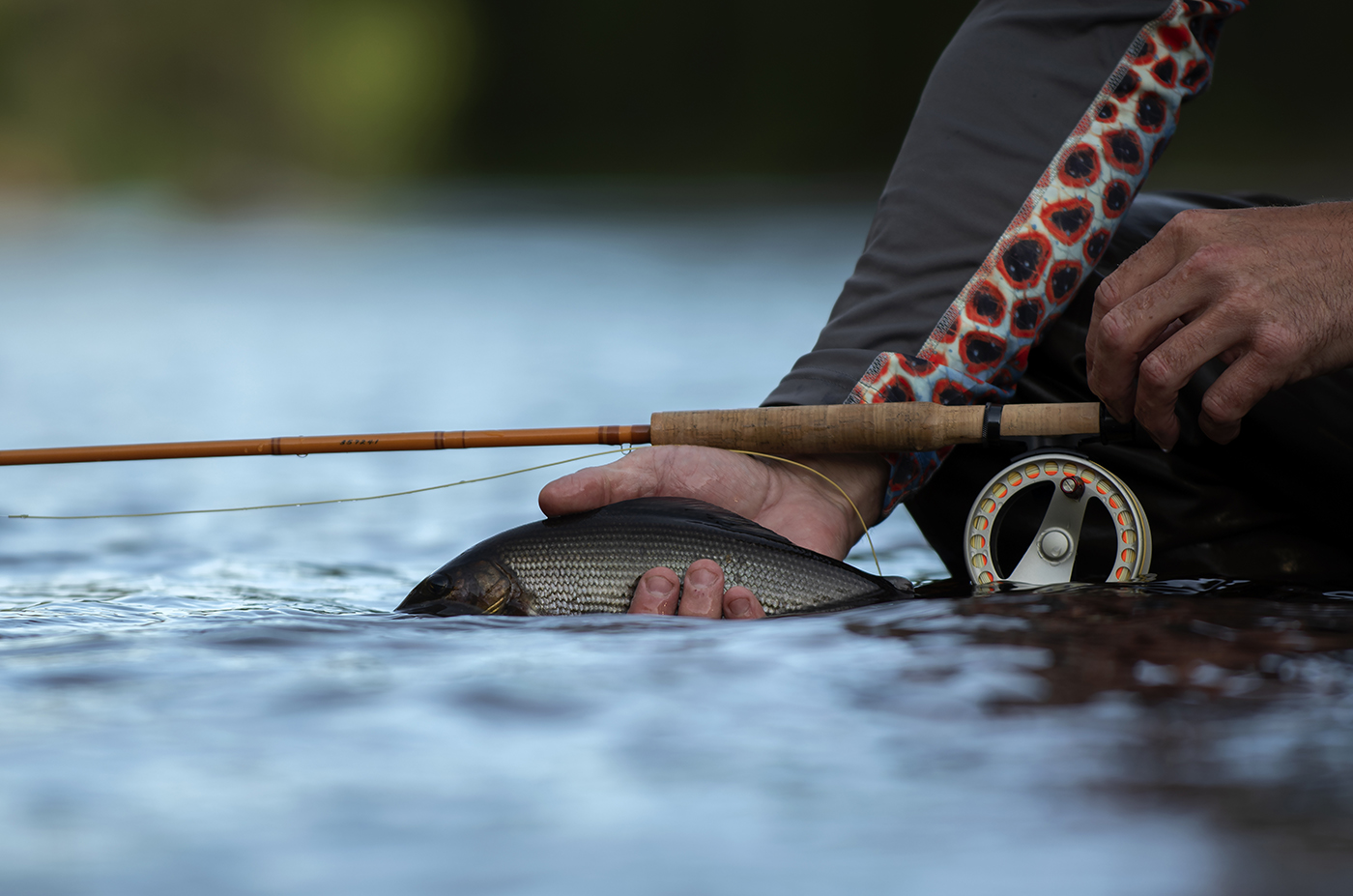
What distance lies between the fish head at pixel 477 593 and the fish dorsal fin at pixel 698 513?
0.17 metres

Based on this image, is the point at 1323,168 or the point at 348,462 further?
the point at 1323,168

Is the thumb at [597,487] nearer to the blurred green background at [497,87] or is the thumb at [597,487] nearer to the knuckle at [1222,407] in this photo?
the knuckle at [1222,407]

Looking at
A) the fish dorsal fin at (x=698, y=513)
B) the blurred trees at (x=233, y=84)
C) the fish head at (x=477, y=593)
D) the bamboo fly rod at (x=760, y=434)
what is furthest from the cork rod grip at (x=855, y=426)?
the blurred trees at (x=233, y=84)

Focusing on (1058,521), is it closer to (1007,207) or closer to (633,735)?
(1007,207)

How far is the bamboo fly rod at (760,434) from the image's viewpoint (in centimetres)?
193

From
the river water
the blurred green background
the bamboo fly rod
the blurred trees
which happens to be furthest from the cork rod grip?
the blurred trees

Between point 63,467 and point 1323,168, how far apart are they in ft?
55.5

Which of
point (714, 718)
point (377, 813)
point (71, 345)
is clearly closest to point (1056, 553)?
point (714, 718)

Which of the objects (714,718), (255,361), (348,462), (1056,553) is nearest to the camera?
(714,718)

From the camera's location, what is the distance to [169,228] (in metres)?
14.9

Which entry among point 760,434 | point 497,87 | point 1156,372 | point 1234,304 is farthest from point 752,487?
point 497,87

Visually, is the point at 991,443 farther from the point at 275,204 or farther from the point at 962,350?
the point at 275,204

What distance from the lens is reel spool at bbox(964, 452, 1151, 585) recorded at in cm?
190

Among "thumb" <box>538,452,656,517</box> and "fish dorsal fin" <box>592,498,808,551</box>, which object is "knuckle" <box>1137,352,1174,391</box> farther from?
"thumb" <box>538,452,656,517</box>
